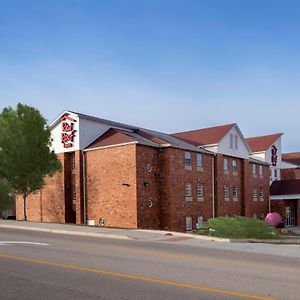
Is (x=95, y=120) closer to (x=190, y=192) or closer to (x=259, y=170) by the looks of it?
(x=190, y=192)

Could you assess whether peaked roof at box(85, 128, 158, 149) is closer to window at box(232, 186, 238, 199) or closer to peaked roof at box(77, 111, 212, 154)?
peaked roof at box(77, 111, 212, 154)

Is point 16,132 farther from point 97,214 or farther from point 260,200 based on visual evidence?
point 260,200

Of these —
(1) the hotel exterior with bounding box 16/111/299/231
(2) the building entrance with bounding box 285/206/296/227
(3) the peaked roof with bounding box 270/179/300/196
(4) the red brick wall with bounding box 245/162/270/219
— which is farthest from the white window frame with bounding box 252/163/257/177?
(1) the hotel exterior with bounding box 16/111/299/231

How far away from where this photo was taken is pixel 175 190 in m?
39.7

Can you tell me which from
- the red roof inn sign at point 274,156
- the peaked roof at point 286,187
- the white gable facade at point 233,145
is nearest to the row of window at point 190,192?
the white gable facade at point 233,145

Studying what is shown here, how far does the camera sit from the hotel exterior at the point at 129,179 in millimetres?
37375

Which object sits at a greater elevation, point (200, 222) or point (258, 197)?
point (258, 197)

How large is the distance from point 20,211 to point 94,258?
34825 millimetres

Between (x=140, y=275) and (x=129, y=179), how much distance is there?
88.7ft

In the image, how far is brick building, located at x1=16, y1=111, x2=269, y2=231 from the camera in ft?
123

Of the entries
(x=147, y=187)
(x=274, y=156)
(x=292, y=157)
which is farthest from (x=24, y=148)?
(x=292, y=157)

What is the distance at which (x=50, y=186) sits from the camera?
4328 cm

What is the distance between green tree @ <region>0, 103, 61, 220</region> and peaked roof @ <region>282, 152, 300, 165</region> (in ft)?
149

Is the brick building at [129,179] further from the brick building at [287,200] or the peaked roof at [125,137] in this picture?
the brick building at [287,200]
